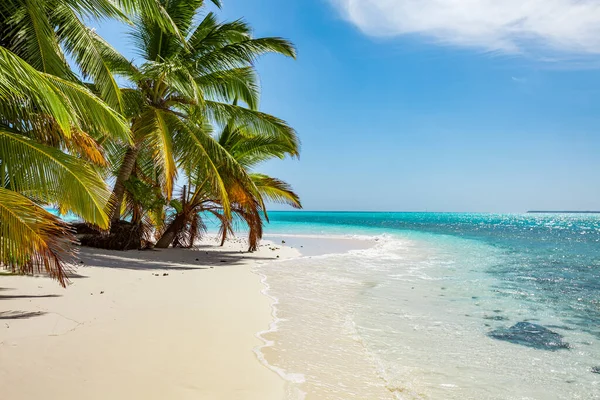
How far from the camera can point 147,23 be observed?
39.0 ft

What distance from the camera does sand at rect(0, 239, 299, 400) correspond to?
2.93m

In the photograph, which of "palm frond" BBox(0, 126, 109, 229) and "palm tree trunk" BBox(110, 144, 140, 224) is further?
"palm tree trunk" BBox(110, 144, 140, 224)

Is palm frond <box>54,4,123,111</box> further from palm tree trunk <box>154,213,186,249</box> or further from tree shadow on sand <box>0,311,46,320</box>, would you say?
palm tree trunk <box>154,213,186,249</box>

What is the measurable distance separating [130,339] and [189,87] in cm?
842

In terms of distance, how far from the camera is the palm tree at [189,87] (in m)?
10.7

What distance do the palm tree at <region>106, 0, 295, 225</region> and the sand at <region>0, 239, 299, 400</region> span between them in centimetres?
428

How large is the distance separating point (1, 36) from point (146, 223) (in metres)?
7.68

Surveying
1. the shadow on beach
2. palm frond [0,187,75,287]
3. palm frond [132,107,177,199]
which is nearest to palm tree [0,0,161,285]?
palm frond [0,187,75,287]

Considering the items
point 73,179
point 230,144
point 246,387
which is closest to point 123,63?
point 230,144

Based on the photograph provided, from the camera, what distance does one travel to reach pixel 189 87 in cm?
1103

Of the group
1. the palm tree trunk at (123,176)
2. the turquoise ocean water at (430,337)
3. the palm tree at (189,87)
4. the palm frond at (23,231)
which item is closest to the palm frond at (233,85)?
the palm tree at (189,87)

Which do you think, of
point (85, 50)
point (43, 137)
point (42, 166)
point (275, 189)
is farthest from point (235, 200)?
point (42, 166)

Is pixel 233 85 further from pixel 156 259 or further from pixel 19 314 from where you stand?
pixel 19 314

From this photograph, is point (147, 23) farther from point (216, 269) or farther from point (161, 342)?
point (161, 342)
